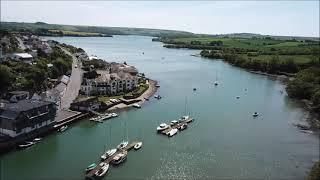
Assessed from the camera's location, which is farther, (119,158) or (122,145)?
(122,145)

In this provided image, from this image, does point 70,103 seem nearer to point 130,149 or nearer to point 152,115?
point 152,115

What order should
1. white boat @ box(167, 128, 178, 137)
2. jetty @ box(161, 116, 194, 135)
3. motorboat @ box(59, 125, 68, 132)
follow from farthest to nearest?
1. jetty @ box(161, 116, 194, 135)
2. white boat @ box(167, 128, 178, 137)
3. motorboat @ box(59, 125, 68, 132)

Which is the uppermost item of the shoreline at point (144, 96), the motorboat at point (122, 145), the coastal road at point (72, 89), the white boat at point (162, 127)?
the coastal road at point (72, 89)

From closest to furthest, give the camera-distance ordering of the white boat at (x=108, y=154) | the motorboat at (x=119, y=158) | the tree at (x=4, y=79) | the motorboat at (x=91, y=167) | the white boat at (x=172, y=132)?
the motorboat at (x=91, y=167) < the motorboat at (x=119, y=158) < the white boat at (x=108, y=154) < the white boat at (x=172, y=132) < the tree at (x=4, y=79)

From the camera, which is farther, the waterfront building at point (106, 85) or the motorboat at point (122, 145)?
the waterfront building at point (106, 85)

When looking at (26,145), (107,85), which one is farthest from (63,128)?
(107,85)

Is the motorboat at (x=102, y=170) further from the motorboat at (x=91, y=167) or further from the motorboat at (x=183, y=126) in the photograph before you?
the motorboat at (x=183, y=126)

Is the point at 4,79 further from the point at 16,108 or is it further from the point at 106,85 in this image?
the point at 16,108

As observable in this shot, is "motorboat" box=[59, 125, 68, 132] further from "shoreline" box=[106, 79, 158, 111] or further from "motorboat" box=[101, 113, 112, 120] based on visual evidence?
"shoreline" box=[106, 79, 158, 111]

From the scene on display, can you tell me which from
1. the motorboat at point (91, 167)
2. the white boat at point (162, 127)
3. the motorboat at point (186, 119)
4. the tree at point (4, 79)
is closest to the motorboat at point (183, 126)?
the white boat at point (162, 127)

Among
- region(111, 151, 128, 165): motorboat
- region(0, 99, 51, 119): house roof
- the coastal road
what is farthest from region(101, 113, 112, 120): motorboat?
region(111, 151, 128, 165): motorboat
